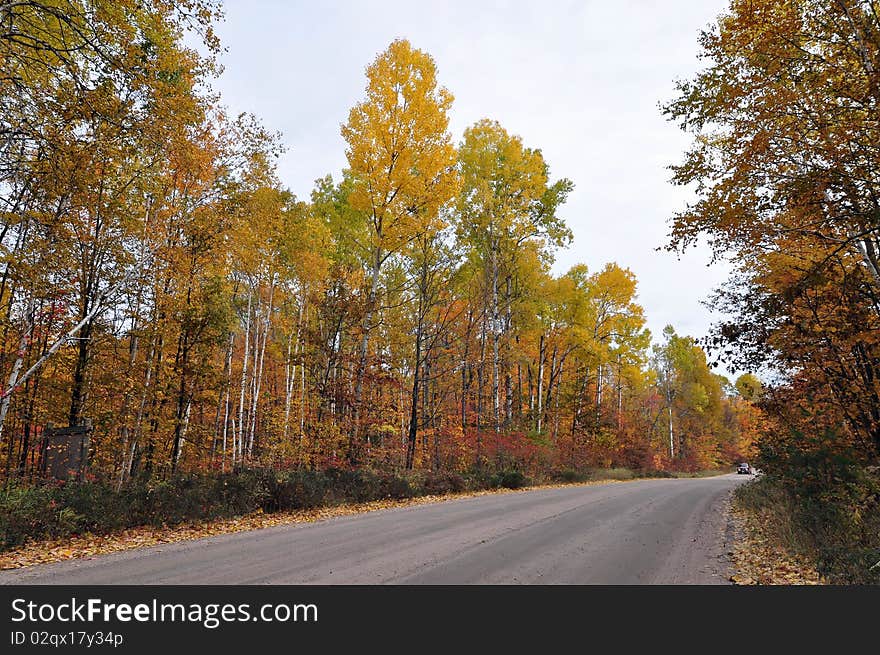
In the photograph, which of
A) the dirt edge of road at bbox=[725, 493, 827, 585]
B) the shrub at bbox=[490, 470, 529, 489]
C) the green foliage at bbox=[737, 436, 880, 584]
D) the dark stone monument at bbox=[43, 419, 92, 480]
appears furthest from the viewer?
the shrub at bbox=[490, 470, 529, 489]

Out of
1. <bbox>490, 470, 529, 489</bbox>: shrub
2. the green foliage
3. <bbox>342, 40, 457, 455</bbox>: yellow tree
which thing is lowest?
<bbox>490, 470, 529, 489</bbox>: shrub

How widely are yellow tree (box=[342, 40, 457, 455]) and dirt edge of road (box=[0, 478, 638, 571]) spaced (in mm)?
4764

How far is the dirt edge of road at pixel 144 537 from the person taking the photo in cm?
664

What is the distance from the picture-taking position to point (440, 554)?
642 centimetres

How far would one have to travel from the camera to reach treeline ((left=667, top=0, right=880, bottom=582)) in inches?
268

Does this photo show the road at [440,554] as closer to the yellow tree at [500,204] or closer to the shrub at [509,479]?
the shrub at [509,479]

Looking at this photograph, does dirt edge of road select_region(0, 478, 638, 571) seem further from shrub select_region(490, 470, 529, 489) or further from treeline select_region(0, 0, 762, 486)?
shrub select_region(490, 470, 529, 489)

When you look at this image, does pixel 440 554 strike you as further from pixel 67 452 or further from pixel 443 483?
pixel 443 483

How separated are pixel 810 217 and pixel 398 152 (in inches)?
451

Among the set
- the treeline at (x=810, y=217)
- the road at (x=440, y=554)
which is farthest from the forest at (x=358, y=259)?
the road at (x=440, y=554)

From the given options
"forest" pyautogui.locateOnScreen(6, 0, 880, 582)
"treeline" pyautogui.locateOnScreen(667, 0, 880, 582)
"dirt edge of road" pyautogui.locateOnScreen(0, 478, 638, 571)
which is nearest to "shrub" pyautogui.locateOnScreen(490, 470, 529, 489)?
"forest" pyautogui.locateOnScreen(6, 0, 880, 582)

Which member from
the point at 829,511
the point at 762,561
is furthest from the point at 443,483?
the point at 762,561
